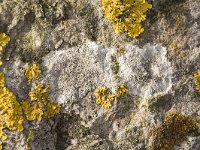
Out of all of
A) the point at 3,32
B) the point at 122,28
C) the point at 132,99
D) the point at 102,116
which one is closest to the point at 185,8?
the point at 122,28

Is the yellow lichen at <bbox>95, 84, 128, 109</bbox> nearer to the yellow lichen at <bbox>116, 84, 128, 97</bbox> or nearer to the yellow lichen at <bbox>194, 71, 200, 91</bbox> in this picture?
the yellow lichen at <bbox>116, 84, 128, 97</bbox>

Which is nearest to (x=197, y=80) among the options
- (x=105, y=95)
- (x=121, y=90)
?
(x=121, y=90)

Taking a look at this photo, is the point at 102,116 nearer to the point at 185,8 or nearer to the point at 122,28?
the point at 122,28

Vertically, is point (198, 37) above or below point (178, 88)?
above

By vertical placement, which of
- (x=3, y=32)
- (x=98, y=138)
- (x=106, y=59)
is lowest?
(x=98, y=138)

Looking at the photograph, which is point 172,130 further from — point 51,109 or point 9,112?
point 9,112
